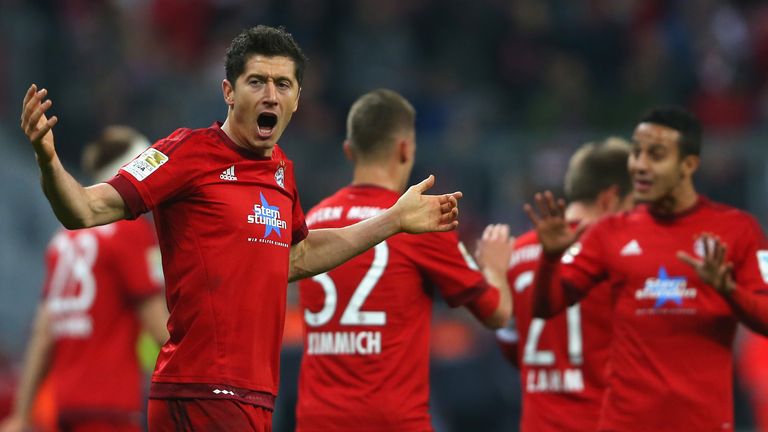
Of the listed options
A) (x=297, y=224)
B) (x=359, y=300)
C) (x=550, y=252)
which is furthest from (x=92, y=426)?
(x=550, y=252)

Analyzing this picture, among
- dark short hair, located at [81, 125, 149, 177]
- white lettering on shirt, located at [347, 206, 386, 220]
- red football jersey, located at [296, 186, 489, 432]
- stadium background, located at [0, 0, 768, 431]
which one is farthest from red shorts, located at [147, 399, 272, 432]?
stadium background, located at [0, 0, 768, 431]

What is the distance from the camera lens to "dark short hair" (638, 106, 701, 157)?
6.73 meters

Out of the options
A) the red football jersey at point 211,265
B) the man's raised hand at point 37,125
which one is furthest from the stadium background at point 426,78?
the man's raised hand at point 37,125

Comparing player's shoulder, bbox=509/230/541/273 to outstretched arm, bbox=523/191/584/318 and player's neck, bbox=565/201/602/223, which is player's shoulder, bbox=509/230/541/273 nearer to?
player's neck, bbox=565/201/602/223

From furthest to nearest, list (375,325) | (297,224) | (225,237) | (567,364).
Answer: (567,364)
(375,325)
(297,224)
(225,237)

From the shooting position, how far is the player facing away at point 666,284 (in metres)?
6.34

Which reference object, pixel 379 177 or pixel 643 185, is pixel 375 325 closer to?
pixel 379 177

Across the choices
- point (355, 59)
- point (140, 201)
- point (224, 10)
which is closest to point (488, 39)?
point (355, 59)

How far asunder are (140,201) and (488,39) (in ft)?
34.3

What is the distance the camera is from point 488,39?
14.8 m

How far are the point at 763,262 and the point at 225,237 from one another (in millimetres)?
2980

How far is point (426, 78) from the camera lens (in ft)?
47.6

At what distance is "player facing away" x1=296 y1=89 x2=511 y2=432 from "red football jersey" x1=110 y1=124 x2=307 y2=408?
1.29 m

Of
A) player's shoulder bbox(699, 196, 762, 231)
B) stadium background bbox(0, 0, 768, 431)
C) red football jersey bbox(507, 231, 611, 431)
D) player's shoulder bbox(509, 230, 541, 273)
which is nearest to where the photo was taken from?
player's shoulder bbox(699, 196, 762, 231)
